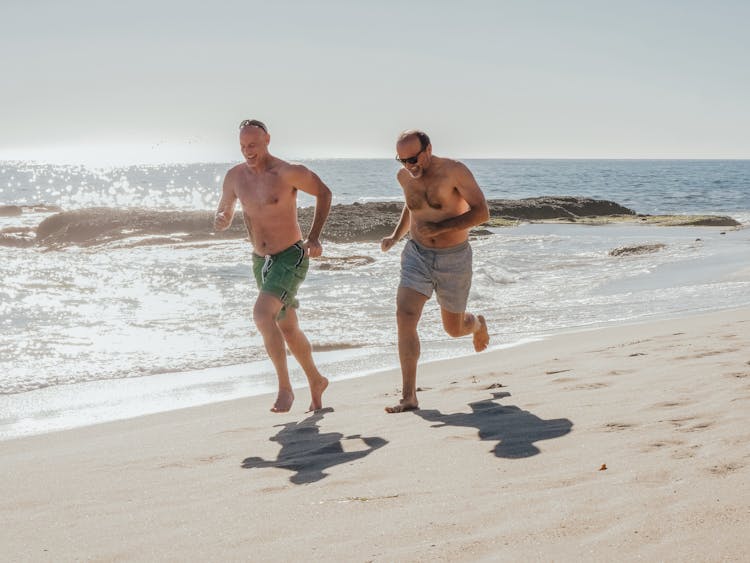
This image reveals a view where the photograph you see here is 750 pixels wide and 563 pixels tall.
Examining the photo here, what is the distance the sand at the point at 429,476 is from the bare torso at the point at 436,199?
3.34 feet

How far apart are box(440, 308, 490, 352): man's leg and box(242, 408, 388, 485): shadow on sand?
132cm

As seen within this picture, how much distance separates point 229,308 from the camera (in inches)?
467

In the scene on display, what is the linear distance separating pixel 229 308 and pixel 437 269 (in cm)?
662

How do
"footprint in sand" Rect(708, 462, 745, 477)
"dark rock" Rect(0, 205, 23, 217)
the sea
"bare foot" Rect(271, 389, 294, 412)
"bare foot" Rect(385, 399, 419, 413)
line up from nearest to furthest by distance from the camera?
1. "footprint in sand" Rect(708, 462, 745, 477)
2. "bare foot" Rect(385, 399, 419, 413)
3. "bare foot" Rect(271, 389, 294, 412)
4. the sea
5. "dark rock" Rect(0, 205, 23, 217)

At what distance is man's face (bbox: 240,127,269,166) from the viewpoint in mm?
5570

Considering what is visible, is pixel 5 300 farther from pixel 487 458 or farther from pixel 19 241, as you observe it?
pixel 19 241

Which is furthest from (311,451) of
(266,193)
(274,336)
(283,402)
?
(266,193)

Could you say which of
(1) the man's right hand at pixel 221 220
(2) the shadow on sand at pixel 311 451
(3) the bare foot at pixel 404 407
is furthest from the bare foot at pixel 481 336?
(1) the man's right hand at pixel 221 220

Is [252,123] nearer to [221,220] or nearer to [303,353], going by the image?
[221,220]

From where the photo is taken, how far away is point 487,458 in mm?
3846

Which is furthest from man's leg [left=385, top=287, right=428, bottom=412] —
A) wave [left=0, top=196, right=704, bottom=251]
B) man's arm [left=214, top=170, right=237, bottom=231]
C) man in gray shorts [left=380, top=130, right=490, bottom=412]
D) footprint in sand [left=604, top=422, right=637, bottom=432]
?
wave [left=0, top=196, right=704, bottom=251]

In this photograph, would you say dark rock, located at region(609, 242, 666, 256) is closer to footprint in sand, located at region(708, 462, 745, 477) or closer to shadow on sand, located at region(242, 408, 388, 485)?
shadow on sand, located at region(242, 408, 388, 485)

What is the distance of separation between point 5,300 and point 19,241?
1245 cm

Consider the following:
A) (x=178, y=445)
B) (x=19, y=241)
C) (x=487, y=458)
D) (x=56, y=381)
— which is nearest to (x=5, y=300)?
(x=56, y=381)
